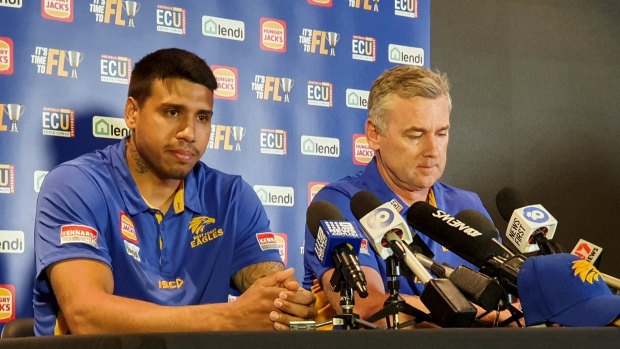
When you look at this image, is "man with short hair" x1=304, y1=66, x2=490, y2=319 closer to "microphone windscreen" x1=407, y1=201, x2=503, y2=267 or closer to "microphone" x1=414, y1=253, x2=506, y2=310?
"microphone windscreen" x1=407, y1=201, x2=503, y2=267

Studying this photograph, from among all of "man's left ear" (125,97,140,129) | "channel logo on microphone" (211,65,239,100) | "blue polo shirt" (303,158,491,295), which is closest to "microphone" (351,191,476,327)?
"blue polo shirt" (303,158,491,295)

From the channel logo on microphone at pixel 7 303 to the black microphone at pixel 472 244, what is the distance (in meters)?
2.04

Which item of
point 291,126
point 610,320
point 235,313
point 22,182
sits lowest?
point 235,313

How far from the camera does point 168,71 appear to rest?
2590mm

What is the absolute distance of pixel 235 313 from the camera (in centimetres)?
195

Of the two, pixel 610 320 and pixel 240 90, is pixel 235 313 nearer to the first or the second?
pixel 610 320

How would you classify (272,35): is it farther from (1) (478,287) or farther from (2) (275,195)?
(1) (478,287)

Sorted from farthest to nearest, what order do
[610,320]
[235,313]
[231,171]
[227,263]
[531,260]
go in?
[231,171]
[227,263]
[235,313]
[531,260]
[610,320]

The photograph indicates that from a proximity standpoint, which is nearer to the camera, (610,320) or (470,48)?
(610,320)

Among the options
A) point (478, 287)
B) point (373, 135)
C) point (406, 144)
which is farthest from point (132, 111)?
point (478, 287)

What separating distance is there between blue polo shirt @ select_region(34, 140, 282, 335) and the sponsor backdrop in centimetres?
74

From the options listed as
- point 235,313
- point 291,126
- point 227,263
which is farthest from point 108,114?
point 235,313

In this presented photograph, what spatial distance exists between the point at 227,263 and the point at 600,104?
3.26 m

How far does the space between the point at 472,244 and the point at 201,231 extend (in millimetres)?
1288
